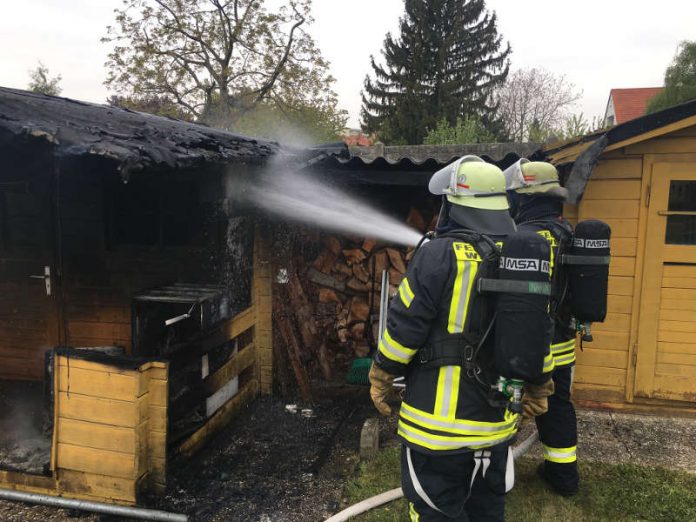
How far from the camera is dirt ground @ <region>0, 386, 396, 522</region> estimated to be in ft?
11.6

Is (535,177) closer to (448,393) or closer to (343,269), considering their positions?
(448,393)

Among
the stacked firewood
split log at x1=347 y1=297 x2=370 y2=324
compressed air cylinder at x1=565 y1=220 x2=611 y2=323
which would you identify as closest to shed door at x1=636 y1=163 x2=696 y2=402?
compressed air cylinder at x1=565 y1=220 x2=611 y2=323

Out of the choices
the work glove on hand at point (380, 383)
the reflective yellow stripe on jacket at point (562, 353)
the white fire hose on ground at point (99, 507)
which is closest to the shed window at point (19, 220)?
the white fire hose on ground at point (99, 507)

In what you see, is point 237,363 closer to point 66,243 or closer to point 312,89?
point 66,243

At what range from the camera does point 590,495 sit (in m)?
3.61

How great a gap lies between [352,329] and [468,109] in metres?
23.0

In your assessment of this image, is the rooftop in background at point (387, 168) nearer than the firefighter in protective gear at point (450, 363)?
No

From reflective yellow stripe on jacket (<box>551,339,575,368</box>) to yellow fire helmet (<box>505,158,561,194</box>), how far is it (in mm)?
1157

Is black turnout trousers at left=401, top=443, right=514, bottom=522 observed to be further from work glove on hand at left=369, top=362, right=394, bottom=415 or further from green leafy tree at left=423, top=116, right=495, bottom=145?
green leafy tree at left=423, top=116, right=495, bottom=145

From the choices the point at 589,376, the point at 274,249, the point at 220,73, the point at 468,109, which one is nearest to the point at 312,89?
the point at 220,73

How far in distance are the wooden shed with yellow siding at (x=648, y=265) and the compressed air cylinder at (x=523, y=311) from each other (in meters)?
3.10

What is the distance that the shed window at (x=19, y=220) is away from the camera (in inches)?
211

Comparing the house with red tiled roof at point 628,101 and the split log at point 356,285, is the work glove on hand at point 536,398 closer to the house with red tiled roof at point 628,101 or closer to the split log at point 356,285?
the split log at point 356,285

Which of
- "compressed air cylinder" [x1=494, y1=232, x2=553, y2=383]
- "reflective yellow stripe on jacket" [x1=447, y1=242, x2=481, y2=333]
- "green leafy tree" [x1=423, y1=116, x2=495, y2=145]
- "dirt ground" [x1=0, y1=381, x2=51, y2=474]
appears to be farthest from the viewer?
"green leafy tree" [x1=423, y1=116, x2=495, y2=145]
